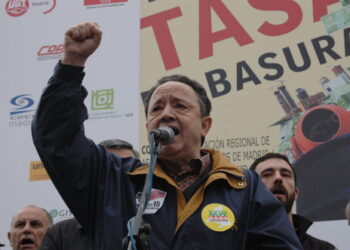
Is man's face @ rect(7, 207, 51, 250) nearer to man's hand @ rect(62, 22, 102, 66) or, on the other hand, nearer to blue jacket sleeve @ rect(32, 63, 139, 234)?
blue jacket sleeve @ rect(32, 63, 139, 234)

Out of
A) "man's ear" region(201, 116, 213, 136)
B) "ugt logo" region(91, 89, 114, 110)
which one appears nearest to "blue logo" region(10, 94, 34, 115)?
"ugt logo" region(91, 89, 114, 110)

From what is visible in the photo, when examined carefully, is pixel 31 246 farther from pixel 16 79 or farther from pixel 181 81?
pixel 16 79

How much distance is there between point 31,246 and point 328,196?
2.00 meters

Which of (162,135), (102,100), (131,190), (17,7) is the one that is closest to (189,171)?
(131,190)

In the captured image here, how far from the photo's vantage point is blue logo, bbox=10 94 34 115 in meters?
5.40

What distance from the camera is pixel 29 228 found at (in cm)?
369

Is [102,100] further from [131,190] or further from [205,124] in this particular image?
[131,190]

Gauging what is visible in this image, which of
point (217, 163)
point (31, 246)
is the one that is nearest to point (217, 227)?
point (217, 163)

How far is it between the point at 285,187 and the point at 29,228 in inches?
61.9

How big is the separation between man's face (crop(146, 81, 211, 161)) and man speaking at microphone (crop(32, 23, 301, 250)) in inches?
5.0

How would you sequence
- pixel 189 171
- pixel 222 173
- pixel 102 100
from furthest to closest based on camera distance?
1. pixel 102 100
2. pixel 189 171
3. pixel 222 173

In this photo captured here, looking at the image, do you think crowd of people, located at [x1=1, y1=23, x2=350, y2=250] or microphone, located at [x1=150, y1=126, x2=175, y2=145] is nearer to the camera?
microphone, located at [x1=150, y1=126, x2=175, y2=145]

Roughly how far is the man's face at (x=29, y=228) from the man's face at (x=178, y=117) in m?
1.80

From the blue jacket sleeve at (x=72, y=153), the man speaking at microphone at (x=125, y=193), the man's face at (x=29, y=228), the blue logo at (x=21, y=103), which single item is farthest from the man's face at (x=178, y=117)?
the blue logo at (x=21, y=103)
